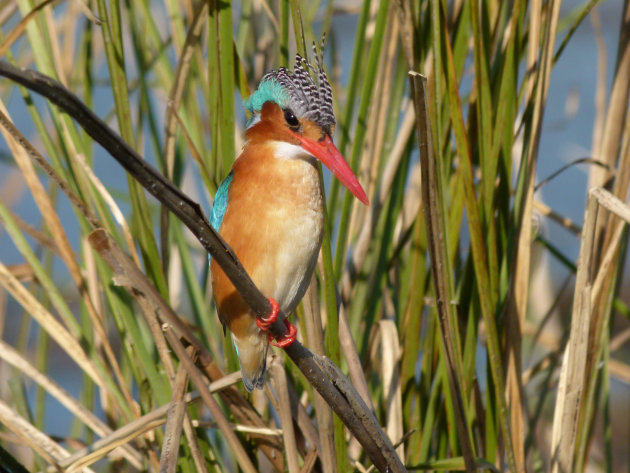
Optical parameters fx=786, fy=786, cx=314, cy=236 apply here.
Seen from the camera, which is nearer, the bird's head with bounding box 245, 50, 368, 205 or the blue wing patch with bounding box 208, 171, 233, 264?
the bird's head with bounding box 245, 50, 368, 205

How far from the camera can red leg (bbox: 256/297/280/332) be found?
42.3 inches

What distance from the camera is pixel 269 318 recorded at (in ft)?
3.53

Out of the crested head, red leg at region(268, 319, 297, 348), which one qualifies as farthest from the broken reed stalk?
the crested head

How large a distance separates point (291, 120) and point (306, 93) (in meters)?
0.05

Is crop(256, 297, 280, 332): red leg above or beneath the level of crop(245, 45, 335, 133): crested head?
beneath

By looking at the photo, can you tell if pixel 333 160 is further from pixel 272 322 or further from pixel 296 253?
pixel 272 322

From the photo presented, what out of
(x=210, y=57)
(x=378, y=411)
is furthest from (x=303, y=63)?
(x=378, y=411)

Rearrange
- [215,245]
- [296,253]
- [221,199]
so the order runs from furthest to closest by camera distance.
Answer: [221,199] → [296,253] → [215,245]

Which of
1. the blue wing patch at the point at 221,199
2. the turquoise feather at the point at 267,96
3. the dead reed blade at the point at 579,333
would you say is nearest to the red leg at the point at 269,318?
the blue wing patch at the point at 221,199

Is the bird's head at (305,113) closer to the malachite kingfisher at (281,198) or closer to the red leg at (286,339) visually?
the malachite kingfisher at (281,198)

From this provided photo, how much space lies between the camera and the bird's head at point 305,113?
3.85 feet

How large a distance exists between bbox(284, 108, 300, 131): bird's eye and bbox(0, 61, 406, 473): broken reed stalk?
30 cm

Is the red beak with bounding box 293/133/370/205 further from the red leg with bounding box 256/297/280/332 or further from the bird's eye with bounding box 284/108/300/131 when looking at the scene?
the red leg with bounding box 256/297/280/332

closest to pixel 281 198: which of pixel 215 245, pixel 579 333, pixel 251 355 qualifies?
pixel 251 355
